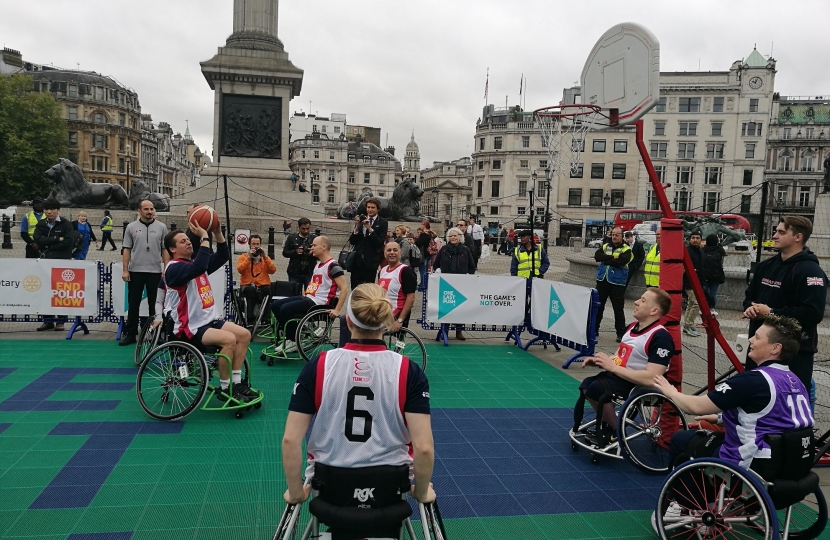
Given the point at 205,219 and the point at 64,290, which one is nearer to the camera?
the point at 205,219

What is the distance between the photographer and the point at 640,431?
541 cm

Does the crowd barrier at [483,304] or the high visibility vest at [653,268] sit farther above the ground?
the high visibility vest at [653,268]

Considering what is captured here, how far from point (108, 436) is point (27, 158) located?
66798 millimetres

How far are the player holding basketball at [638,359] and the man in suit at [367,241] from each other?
12.9ft

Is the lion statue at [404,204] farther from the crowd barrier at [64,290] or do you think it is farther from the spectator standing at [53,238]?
the crowd barrier at [64,290]

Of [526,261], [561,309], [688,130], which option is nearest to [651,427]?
[561,309]

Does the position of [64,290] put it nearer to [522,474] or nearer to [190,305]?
[190,305]

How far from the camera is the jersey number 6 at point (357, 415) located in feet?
9.22

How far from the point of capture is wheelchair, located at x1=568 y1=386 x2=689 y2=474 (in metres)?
5.15

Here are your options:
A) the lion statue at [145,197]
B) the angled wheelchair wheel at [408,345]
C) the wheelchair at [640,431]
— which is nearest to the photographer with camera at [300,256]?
the angled wheelchair wheel at [408,345]

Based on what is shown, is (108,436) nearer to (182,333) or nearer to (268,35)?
(182,333)

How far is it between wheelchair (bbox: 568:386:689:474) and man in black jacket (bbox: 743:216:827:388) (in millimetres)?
834

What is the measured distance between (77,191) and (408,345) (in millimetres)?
29824

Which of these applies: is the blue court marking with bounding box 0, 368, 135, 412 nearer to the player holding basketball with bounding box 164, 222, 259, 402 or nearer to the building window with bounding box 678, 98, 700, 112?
the player holding basketball with bounding box 164, 222, 259, 402
